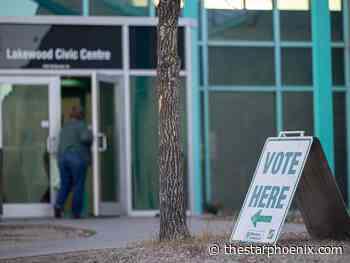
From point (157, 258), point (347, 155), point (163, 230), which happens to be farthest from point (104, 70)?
point (157, 258)

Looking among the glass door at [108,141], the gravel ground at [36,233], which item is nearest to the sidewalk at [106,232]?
the gravel ground at [36,233]

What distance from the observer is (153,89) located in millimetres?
14312

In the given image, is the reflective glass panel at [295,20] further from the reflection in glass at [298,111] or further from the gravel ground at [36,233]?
the gravel ground at [36,233]

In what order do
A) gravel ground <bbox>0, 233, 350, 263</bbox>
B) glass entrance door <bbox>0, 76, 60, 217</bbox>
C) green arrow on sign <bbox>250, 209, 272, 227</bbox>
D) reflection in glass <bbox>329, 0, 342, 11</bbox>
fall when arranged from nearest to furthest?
gravel ground <bbox>0, 233, 350, 263</bbox> < green arrow on sign <bbox>250, 209, 272, 227</bbox> < glass entrance door <bbox>0, 76, 60, 217</bbox> < reflection in glass <bbox>329, 0, 342, 11</bbox>

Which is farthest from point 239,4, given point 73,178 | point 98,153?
point 73,178

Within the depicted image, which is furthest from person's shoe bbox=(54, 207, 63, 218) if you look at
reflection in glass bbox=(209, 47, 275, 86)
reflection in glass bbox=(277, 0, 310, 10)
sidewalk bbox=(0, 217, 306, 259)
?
reflection in glass bbox=(277, 0, 310, 10)

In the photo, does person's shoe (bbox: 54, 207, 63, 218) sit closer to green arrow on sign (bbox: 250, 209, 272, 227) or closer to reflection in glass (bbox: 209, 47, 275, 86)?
reflection in glass (bbox: 209, 47, 275, 86)

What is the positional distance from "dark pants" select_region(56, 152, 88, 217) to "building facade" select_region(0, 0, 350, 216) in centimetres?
28

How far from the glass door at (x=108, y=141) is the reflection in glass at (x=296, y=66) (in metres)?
3.02

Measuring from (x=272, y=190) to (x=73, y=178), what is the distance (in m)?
5.89

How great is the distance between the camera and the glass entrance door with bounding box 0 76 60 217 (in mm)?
13938

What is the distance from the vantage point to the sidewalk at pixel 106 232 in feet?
30.1

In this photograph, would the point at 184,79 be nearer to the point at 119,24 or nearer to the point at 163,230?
the point at 119,24

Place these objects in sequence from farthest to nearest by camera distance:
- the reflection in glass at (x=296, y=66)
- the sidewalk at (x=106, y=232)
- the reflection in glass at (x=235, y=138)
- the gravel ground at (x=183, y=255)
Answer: the reflection in glass at (x=296, y=66), the reflection in glass at (x=235, y=138), the sidewalk at (x=106, y=232), the gravel ground at (x=183, y=255)
